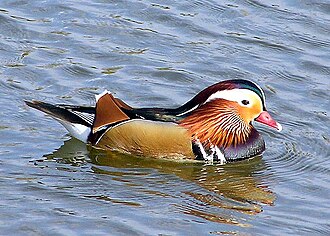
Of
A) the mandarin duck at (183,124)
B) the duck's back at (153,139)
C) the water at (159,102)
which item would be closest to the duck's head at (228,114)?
the mandarin duck at (183,124)

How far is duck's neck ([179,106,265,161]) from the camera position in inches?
411

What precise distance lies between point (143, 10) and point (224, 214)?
5010 millimetres

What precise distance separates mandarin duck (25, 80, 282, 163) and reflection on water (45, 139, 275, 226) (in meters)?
0.10

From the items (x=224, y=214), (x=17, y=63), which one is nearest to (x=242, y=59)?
(x=17, y=63)

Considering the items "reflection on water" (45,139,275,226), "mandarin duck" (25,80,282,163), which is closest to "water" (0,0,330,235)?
"reflection on water" (45,139,275,226)

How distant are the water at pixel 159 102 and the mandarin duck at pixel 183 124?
0.12 meters

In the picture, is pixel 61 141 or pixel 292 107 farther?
pixel 292 107

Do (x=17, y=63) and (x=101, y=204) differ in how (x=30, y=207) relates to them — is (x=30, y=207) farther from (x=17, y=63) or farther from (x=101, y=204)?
(x=17, y=63)

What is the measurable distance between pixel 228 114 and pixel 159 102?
852mm

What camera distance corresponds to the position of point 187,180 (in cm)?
977

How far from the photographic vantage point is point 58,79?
38.0ft

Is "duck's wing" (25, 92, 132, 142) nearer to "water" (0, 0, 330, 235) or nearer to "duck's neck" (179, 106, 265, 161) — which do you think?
"water" (0, 0, 330, 235)

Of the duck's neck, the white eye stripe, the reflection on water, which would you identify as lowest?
the reflection on water

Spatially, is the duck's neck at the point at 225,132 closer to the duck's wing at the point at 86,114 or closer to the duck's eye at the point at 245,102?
the duck's eye at the point at 245,102
